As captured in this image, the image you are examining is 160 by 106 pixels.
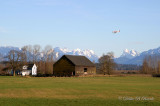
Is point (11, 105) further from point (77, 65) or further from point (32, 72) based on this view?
point (32, 72)

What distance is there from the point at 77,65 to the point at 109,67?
2254cm

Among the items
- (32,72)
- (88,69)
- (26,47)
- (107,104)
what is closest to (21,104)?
(107,104)

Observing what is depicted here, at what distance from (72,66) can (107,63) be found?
23569 millimetres

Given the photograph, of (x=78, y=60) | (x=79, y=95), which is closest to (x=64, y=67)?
(x=78, y=60)

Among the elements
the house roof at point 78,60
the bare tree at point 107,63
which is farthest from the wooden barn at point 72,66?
the bare tree at point 107,63

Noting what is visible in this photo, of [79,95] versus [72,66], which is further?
[72,66]

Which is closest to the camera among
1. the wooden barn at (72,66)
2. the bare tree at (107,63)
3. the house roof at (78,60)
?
the wooden barn at (72,66)

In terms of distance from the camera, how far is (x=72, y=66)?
335 ft

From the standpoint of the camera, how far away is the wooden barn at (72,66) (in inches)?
4011

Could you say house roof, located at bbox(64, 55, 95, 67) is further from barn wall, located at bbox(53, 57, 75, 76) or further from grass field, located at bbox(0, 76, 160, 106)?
grass field, located at bbox(0, 76, 160, 106)

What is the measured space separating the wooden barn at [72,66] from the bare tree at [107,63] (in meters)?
10.7

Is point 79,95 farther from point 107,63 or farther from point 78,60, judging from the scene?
point 107,63

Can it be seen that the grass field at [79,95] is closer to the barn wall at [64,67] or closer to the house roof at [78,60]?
the barn wall at [64,67]

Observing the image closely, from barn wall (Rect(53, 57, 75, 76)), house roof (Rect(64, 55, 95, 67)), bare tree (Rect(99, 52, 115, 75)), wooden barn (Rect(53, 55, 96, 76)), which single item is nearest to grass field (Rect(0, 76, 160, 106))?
wooden barn (Rect(53, 55, 96, 76))
